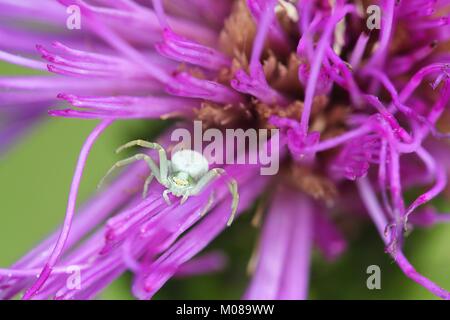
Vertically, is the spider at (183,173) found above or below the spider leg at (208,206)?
above

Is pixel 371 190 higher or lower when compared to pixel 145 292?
higher

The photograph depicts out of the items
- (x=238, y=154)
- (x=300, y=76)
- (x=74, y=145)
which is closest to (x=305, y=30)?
(x=300, y=76)

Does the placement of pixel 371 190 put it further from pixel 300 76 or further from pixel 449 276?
pixel 449 276

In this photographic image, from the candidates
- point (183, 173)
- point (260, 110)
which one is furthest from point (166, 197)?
point (260, 110)

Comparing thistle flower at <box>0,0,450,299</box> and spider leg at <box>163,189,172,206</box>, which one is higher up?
thistle flower at <box>0,0,450,299</box>

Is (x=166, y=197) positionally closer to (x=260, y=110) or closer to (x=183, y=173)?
(x=183, y=173)
